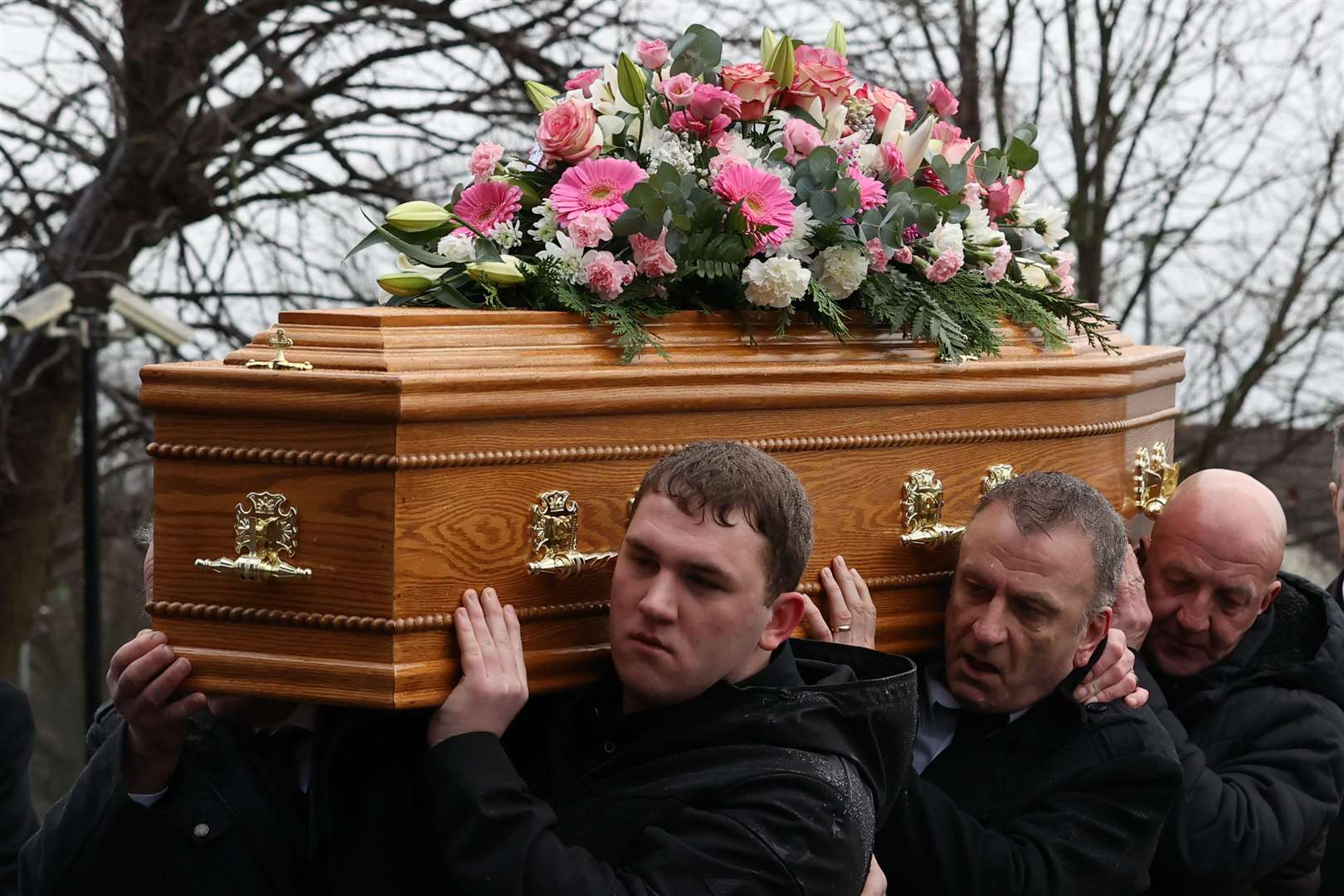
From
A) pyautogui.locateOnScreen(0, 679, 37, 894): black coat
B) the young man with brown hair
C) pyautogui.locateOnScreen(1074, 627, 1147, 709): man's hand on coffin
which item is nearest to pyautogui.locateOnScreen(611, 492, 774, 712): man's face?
the young man with brown hair

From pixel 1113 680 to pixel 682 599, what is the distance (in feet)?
3.82

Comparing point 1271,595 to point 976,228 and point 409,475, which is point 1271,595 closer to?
point 976,228

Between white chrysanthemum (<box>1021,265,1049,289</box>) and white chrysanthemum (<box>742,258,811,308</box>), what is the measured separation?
35.9 inches

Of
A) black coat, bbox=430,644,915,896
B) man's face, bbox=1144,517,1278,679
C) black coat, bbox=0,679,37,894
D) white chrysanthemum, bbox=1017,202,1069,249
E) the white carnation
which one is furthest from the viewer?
white chrysanthemum, bbox=1017,202,1069,249

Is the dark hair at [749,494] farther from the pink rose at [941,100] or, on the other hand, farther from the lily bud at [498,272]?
the pink rose at [941,100]

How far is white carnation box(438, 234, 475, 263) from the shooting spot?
10.5ft

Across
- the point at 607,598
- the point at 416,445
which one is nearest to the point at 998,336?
the point at 607,598

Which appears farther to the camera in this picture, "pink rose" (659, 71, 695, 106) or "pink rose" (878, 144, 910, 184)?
"pink rose" (878, 144, 910, 184)

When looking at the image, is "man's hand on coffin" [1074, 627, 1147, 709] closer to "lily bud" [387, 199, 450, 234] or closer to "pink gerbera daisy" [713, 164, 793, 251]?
"pink gerbera daisy" [713, 164, 793, 251]

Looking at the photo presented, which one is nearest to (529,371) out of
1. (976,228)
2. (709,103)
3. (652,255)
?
(652,255)

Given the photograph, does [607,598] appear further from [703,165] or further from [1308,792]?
[1308,792]

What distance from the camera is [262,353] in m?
2.88

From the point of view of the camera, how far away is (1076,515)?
334 cm

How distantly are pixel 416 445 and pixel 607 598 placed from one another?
1.77 ft
